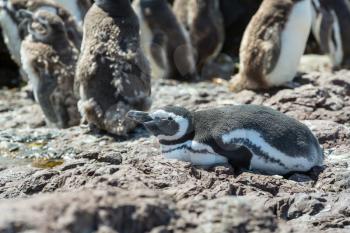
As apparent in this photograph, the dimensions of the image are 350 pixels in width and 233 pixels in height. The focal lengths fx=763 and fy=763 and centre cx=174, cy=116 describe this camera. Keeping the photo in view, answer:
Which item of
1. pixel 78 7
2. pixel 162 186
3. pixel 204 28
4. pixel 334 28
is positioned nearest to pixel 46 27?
pixel 78 7

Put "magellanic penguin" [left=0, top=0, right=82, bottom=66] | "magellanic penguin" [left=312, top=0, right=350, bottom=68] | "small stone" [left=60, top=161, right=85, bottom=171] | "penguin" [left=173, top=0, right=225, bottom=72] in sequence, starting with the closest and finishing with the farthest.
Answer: "small stone" [left=60, top=161, right=85, bottom=171], "magellanic penguin" [left=0, top=0, right=82, bottom=66], "magellanic penguin" [left=312, top=0, right=350, bottom=68], "penguin" [left=173, top=0, right=225, bottom=72]

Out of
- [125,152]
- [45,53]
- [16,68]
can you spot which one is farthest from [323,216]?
[16,68]

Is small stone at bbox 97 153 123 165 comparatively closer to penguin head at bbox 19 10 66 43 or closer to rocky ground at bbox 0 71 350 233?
rocky ground at bbox 0 71 350 233

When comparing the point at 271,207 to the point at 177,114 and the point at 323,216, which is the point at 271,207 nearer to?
the point at 323,216

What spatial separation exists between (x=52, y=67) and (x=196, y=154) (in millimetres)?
3345

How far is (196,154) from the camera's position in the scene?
192 inches

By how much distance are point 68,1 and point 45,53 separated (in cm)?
285

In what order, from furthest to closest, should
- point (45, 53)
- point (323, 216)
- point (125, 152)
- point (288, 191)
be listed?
1. point (45, 53)
2. point (125, 152)
3. point (288, 191)
4. point (323, 216)

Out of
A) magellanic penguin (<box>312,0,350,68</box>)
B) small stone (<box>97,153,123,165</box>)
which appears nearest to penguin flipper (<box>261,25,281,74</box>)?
magellanic penguin (<box>312,0,350,68</box>)

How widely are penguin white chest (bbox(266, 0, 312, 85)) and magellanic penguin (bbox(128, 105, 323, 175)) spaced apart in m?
3.83

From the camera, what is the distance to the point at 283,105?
7121 mm

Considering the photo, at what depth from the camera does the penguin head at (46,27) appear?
7.91 m

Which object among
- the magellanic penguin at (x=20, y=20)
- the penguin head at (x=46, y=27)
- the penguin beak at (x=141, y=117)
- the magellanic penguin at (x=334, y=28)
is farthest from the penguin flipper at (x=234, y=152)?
the magellanic penguin at (x=334, y=28)

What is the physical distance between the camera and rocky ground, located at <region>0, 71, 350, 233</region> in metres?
3.02
